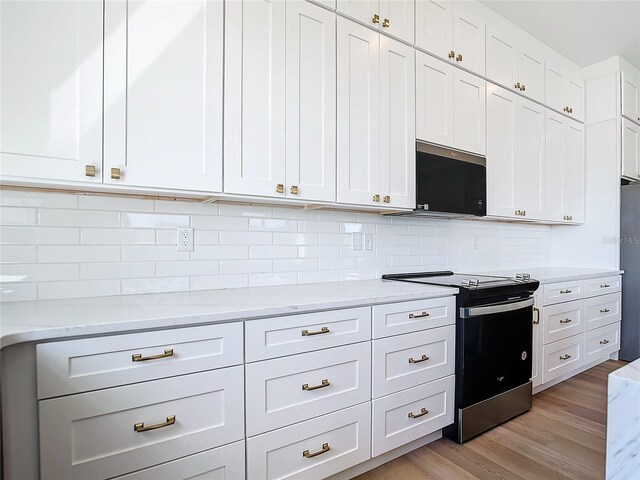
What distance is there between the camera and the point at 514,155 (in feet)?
9.43

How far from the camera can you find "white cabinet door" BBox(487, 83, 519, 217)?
8.79 feet

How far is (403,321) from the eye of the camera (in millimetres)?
1773

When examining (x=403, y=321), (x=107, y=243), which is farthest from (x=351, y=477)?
(x=107, y=243)

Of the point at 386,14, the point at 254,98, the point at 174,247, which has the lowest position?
the point at 174,247

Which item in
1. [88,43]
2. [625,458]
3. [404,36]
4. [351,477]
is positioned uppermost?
[404,36]

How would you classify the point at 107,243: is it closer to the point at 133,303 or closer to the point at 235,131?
the point at 133,303

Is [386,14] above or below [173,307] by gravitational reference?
above

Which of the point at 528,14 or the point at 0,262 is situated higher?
the point at 528,14

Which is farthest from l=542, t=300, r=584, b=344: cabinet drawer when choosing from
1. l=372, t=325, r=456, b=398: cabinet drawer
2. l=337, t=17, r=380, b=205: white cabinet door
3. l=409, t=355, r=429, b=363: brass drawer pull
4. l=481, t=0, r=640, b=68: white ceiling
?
l=481, t=0, r=640, b=68: white ceiling

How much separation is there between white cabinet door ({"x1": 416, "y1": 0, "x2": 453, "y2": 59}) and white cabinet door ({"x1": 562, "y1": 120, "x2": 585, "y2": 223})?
180cm

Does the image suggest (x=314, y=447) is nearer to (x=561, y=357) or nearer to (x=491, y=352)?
(x=491, y=352)

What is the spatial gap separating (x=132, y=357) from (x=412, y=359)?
4.24 feet

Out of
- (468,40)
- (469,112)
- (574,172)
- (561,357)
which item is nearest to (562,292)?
(561,357)

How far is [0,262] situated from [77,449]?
826 mm
